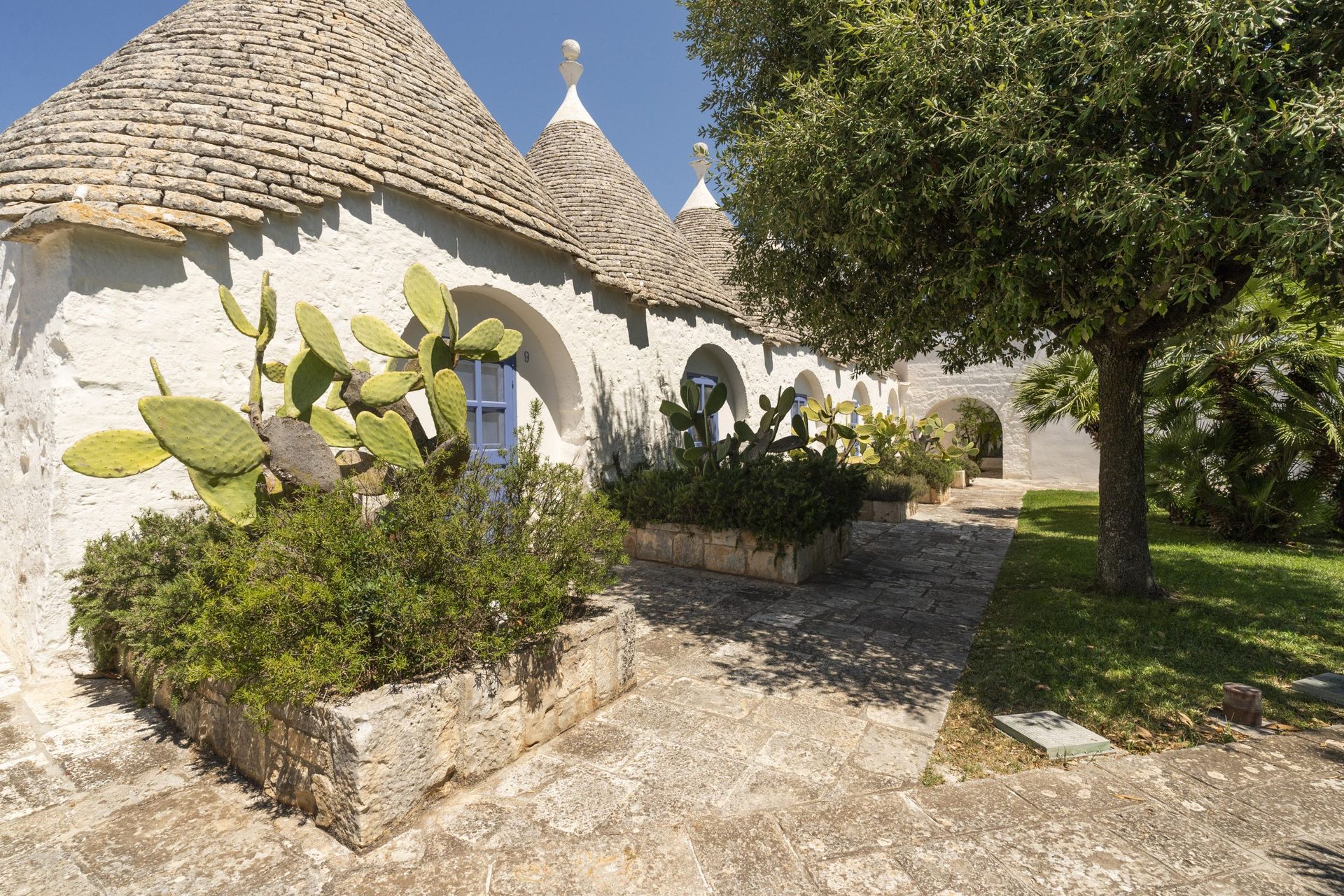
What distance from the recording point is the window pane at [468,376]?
6.25 m

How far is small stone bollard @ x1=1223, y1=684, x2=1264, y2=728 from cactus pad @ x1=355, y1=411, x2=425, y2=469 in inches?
176

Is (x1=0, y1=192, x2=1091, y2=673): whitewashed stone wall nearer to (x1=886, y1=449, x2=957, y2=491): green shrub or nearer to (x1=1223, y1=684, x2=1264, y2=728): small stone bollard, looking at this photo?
(x1=1223, y1=684, x2=1264, y2=728): small stone bollard

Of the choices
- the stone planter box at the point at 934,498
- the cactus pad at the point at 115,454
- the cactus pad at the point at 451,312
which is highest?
the cactus pad at the point at 451,312

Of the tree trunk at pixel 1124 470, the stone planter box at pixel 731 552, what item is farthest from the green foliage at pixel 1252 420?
the stone planter box at pixel 731 552

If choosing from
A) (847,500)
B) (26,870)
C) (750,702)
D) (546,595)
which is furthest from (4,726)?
(847,500)

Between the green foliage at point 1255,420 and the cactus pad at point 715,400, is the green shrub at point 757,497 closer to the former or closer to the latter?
the cactus pad at point 715,400

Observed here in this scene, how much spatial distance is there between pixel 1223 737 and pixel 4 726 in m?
6.39

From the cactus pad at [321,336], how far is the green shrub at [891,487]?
28.2ft

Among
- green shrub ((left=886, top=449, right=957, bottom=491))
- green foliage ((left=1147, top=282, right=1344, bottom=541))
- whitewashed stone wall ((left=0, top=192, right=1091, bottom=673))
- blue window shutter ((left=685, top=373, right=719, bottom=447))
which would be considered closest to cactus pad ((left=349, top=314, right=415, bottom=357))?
whitewashed stone wall ((left=0, top=192, right=1091, bottom=673))

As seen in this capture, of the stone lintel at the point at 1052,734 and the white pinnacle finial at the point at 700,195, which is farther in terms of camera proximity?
the white pinnacle finial at the point at 700,195

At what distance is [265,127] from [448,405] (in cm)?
341

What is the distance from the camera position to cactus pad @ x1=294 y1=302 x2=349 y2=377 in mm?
3230

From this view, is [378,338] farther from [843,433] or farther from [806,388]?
[806,388]

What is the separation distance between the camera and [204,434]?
287 centimetres
